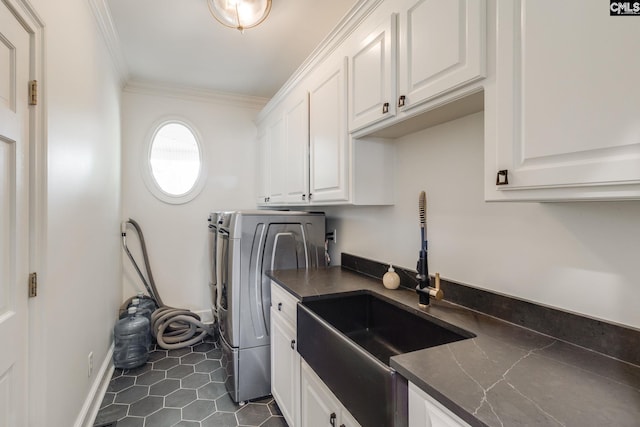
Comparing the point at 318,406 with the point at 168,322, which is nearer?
the point at 318,406

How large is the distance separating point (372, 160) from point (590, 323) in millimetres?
1188

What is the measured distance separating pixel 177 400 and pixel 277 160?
2.09m

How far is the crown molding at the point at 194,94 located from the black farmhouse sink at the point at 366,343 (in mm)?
2883

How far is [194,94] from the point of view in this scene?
3.40 meters

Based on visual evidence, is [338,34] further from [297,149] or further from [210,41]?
[210,41]

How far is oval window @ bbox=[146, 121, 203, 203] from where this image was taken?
3314mm

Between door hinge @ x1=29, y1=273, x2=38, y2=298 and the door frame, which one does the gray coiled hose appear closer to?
the door frame

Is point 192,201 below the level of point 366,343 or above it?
above

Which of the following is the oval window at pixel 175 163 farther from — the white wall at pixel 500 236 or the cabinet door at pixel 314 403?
the cabinet door at pixel 314 403

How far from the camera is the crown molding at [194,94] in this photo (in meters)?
3.18

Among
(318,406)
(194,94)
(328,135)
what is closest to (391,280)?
(318,406)

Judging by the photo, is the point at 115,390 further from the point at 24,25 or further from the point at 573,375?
the point at 573,375

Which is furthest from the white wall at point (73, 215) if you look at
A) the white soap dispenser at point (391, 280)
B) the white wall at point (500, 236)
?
the white wall at point (500, 236)

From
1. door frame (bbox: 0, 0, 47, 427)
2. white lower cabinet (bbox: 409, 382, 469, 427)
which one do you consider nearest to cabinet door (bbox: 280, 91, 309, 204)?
door frame (bbox: 0, 0, 47, 427)
